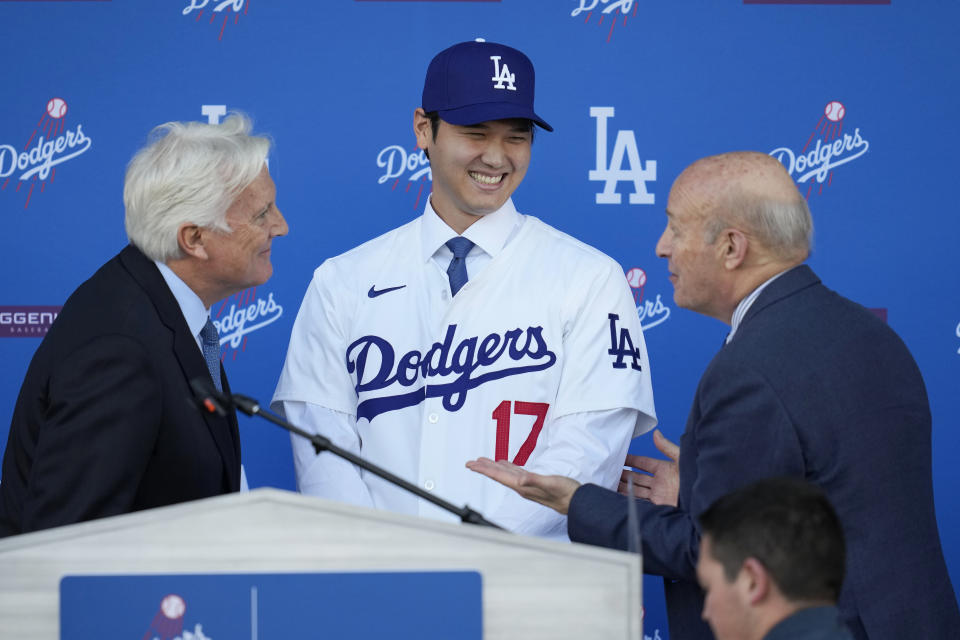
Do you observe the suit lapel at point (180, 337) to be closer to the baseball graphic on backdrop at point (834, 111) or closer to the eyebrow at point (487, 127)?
the eyebrow at point (487, 127)

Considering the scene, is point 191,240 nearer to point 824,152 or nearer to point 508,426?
point 508,426

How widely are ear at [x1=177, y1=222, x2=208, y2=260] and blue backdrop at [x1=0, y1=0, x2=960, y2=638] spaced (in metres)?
1.39

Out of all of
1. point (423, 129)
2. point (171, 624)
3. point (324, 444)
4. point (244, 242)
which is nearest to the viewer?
point (171, 624)

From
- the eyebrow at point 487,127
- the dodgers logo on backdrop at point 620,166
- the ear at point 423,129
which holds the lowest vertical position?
the eyebrow at point 487,127

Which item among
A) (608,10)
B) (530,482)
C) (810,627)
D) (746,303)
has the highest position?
(608,10)

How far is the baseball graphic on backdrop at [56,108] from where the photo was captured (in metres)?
3.51

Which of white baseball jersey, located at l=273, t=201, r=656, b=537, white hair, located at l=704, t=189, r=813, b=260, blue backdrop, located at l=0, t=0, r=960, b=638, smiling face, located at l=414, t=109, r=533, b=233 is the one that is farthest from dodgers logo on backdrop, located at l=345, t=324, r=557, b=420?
blue backdrop, located at l=0, t=0, r=960, b=638

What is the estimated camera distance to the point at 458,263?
2697 mm

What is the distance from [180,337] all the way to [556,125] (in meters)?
1.80

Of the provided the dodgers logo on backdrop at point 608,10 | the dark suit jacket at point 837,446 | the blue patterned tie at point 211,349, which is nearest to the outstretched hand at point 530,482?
the dark suit jacket at point 837,446

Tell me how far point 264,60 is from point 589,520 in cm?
207

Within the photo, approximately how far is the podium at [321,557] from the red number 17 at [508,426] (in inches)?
43.8

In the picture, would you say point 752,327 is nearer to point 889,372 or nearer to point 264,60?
point 889,372


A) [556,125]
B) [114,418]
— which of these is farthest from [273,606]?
[556,125]
